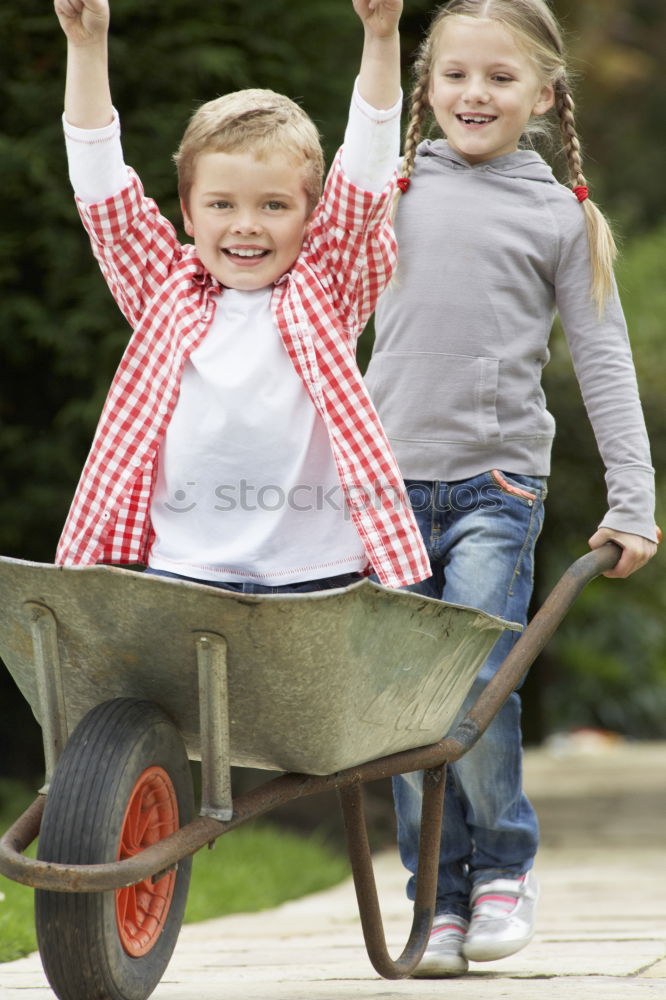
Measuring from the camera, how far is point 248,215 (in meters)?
2.29

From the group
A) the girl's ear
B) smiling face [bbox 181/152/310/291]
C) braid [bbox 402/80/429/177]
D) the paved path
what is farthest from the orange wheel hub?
the girl's ear

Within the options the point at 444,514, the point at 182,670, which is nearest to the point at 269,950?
the point at 444,514

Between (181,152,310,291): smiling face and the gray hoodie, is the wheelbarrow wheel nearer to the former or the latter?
(181,152,310,291): smiling face

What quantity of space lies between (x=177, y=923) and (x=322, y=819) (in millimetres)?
3881

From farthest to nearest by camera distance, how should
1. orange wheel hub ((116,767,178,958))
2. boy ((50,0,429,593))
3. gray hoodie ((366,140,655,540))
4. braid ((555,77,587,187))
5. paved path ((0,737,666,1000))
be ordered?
braid ((555,77,587,187)) < gray hoodie ((366,140,655,540)) < paved path ((0,737,666,1000)) < boy ((50,0,429,593)) < orange wheel hub ((116,767,178,958))

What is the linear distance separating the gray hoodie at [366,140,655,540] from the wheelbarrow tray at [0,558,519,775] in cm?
59

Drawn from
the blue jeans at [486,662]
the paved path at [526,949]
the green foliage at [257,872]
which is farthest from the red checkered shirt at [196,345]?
the green foliage at [257,872]

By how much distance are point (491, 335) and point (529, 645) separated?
2.04ft

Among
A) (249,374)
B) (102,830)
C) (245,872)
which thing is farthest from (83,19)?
(245,872)

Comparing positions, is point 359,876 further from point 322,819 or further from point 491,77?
point 322,819

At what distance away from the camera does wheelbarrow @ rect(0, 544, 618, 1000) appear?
1854mm

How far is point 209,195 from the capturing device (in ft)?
7.55

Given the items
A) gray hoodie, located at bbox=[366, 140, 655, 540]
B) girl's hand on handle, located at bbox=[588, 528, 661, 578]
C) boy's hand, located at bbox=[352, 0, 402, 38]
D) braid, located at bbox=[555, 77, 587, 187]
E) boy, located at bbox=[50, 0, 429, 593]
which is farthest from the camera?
braid, located at bbox=[555, 77, 587, 187]

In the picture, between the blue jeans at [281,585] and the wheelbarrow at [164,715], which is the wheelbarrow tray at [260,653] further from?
the blue jeans at [281,585]
